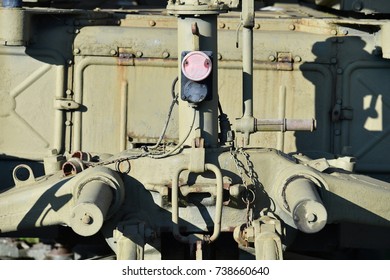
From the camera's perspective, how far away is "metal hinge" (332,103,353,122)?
38.2ft

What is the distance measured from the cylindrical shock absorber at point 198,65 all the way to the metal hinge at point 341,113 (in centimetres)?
194

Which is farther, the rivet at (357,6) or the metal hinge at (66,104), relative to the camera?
the rivet at (357,6)

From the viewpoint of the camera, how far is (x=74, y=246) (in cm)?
1255

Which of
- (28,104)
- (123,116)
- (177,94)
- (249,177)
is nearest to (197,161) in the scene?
(249,177)

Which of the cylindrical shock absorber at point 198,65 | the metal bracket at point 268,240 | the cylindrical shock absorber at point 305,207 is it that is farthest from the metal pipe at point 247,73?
the metal bracket at point 268,240

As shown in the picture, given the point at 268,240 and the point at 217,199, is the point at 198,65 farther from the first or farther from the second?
the point at 268,240

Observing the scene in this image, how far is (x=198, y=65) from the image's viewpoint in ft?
31.6

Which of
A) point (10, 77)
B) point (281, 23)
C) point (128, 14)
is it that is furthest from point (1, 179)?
point (281, 23)

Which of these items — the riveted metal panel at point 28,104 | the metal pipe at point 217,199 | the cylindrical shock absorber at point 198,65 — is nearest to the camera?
the metal pipe at point 217,199

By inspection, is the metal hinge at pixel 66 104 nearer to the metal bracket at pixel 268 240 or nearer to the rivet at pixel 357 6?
the metal bracket at pixel 268 240

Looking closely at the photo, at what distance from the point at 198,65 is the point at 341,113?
2.41 m

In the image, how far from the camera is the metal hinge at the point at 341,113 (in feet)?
38.2

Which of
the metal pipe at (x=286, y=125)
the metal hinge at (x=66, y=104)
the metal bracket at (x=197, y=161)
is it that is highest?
the metal pipe at (x=286, y=125)
